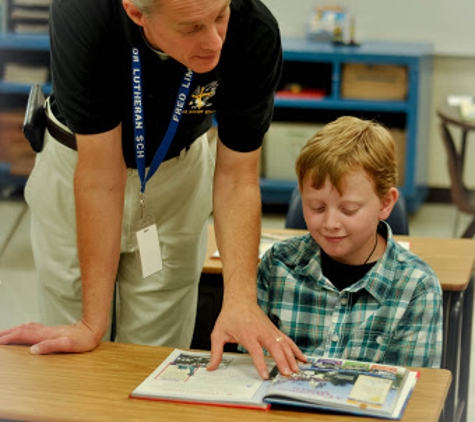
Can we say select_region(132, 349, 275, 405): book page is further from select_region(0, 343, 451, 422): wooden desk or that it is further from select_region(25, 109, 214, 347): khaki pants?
select_region(25, 109, 214, 347): khaki pants

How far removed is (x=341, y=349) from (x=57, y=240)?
75 centimetres

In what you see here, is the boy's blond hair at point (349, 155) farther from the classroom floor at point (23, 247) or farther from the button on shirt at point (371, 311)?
the classroom floor at point (23, 247)

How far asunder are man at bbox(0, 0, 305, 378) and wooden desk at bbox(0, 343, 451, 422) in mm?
59

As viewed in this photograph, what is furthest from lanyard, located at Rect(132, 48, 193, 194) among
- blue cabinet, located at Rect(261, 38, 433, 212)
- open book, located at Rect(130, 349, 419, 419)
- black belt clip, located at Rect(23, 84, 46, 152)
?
blue cabinet, located at Rect(261, 38, 433, 212)

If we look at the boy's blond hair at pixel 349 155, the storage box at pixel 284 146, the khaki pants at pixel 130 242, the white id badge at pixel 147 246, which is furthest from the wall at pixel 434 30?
the white id badge at pixel 147 246

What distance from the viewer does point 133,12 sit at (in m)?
1.72

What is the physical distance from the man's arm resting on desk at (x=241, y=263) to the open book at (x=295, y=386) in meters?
0.03

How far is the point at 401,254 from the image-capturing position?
2.04 metres

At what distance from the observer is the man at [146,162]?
1.84 metres

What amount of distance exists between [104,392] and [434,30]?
451cm

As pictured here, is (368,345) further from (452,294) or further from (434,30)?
(434,30)

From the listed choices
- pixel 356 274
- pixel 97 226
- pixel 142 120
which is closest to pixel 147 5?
pixel 142 120

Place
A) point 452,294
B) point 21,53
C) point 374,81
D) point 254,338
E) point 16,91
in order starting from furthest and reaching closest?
point 21,53
point 16,91
point 374,81
point 452,294
point 254,338

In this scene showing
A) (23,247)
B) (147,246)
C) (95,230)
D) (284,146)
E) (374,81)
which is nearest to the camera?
(95,230)
